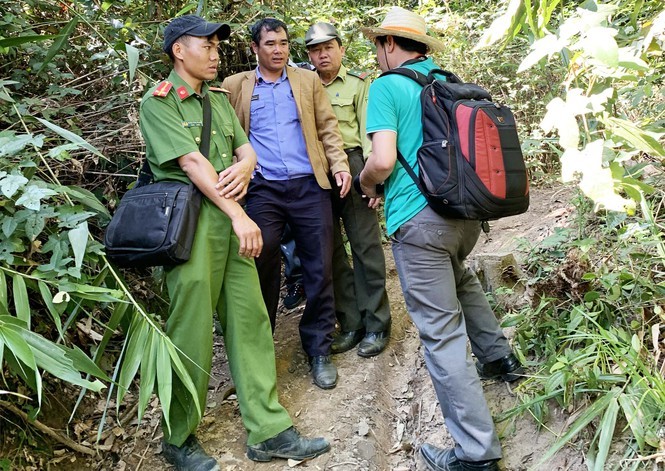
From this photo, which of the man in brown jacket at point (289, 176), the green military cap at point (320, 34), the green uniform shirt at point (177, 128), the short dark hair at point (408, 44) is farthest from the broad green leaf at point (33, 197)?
the green military cap at point (320, 34)

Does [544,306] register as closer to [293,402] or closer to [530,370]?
[530,370]

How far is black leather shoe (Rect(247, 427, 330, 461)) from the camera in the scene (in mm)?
2994

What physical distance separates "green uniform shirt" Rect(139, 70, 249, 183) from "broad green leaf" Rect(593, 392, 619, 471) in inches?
87.6

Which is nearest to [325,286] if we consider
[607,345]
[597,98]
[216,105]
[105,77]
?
[216,105]

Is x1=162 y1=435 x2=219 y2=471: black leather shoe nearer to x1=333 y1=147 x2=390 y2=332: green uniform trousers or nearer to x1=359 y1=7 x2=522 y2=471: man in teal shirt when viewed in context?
x1=359 y1=7 x2=522 y2=471: man in teal shirt

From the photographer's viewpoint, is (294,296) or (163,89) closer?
(163,89)

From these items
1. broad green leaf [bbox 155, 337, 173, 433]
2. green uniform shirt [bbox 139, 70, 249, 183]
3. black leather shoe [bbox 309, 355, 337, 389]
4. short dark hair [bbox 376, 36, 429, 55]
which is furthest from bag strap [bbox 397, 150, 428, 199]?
black leather shoe [bbox 309, 355, 337, 389]

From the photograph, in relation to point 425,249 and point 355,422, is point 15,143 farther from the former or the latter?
point 355,422

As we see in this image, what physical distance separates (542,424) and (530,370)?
41cm

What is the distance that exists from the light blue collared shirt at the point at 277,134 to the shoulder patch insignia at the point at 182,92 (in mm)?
806

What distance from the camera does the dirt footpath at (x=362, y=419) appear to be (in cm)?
291

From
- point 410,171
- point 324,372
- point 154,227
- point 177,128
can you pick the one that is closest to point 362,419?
point 324,372

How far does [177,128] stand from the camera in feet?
9.36

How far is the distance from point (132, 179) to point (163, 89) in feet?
3.40
